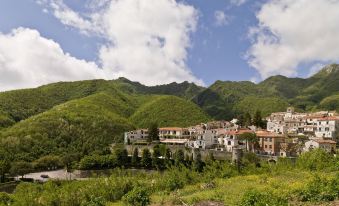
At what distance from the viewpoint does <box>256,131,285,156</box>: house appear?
61719mm

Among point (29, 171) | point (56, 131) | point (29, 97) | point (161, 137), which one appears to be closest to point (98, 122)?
point (56, 131)

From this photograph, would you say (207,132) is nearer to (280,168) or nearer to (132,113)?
(280,168)

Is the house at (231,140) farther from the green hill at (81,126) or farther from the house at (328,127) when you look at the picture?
the green hill at (81,126)

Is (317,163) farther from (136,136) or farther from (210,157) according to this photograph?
(136,136)

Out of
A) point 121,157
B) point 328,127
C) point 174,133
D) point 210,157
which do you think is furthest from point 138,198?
point 174,133

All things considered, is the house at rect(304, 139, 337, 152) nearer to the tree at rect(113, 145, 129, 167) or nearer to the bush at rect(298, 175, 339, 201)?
the tree at rect(113, 145, 129, 167)

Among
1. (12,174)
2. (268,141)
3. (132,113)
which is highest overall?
(132,113)

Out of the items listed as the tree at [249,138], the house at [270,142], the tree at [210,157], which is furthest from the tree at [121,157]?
the house at [270,142]

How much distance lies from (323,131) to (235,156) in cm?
2377

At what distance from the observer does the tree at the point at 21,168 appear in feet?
203

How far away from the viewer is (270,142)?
62.2 meters

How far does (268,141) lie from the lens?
62594 mm

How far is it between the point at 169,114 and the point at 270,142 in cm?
5563

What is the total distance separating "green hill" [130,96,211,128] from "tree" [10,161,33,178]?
47.9m
